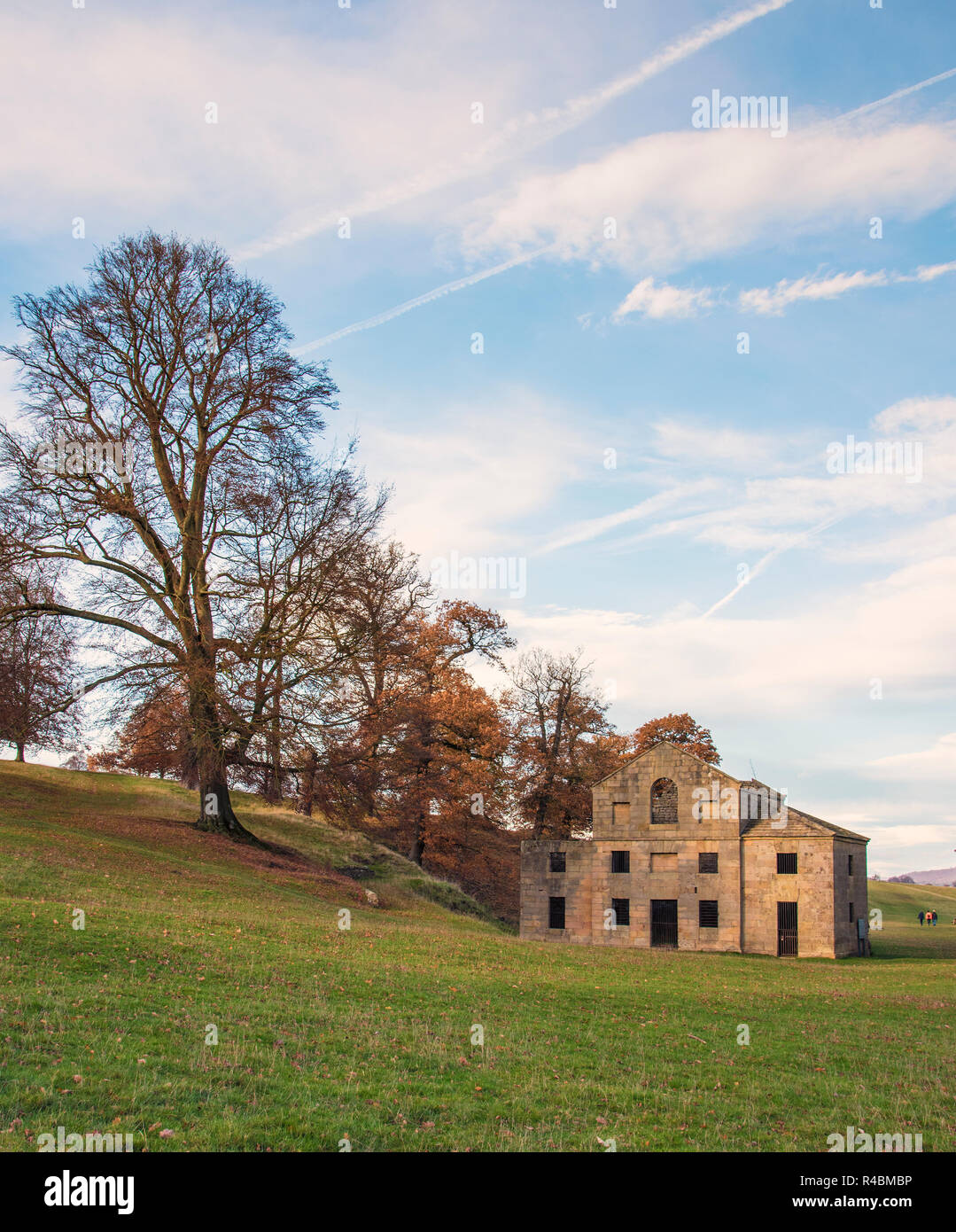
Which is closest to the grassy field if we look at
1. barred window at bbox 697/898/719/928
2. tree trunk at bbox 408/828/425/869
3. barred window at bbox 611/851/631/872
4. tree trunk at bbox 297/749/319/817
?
tree trunk at bbox 297/749/319/817

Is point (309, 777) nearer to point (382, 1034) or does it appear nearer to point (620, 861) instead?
point (620, 861)

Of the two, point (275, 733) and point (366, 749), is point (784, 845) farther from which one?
point (275, 733)

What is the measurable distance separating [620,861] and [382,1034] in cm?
3384

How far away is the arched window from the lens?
146 ft

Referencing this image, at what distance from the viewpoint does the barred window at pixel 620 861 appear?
44.8 metres

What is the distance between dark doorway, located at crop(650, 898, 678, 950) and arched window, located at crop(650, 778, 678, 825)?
3704 mm

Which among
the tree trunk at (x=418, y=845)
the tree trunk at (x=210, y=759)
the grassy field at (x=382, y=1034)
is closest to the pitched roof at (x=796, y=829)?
the grassy field at (x=382, y=1034)

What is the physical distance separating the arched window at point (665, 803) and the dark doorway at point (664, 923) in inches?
146

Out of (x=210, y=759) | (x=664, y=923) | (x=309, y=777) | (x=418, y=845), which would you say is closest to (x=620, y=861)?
(x=664, y=923)

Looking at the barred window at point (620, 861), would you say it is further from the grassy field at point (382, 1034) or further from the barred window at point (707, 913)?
the grassy field at point (382, 1034)

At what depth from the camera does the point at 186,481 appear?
36.4 metres
